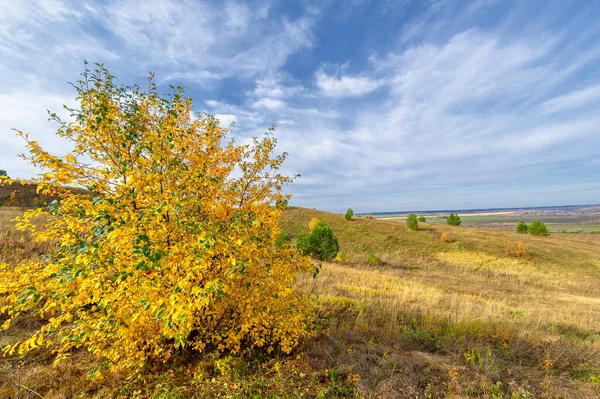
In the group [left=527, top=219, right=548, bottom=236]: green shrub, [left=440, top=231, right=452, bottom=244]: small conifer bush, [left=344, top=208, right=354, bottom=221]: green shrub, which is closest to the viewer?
[left=440, top=231, right=452, bottom=244]: small conifer bush

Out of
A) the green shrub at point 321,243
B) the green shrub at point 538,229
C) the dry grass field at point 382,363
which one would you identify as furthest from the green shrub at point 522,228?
the dry grass field at point 382,363

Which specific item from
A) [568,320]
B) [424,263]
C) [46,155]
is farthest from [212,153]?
[424,263]

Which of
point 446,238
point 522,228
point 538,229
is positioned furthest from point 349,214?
point 538,229

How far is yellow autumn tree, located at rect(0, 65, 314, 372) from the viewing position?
356 cm

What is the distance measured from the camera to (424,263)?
30297 mm

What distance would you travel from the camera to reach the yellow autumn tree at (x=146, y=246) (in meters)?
3.56

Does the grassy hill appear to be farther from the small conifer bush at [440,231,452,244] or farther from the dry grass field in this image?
the small conifer bush at [440,231,452,244]

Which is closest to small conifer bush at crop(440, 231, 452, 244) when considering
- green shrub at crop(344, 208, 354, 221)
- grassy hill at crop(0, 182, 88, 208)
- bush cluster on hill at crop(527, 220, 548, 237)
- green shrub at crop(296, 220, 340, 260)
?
green shrub at crop(344, 208, 354, 221)

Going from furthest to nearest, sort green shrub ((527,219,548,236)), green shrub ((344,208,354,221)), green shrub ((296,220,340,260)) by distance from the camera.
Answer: green shrub ((344,208,354,221)), green shrub ((527,219,548,236)), green shrub ((296,220,340,260))

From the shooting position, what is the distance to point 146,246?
3217 mm

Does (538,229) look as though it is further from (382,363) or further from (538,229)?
(382,363)

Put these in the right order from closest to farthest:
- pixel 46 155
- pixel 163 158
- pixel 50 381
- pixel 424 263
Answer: pixel 46 155 < pixel 163 158 < pixel 50 381 < pixel 424 263

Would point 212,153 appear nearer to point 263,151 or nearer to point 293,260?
point 263,151

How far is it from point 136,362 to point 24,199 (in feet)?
135
